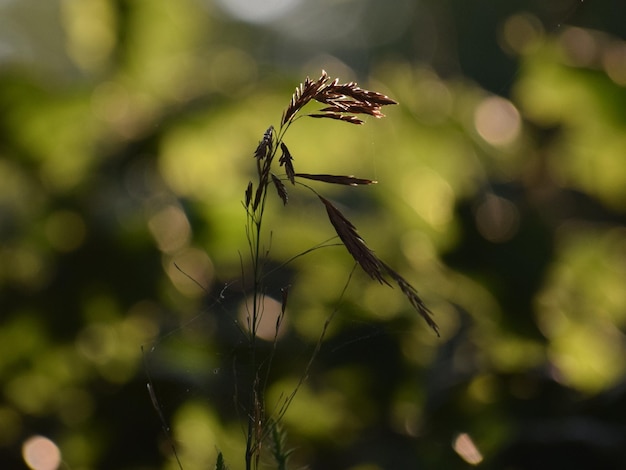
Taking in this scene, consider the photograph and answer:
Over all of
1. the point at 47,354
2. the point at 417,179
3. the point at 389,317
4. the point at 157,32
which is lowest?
the point at 47,354

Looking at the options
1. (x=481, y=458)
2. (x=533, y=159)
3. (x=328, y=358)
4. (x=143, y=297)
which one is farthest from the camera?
(x=533, y=159)

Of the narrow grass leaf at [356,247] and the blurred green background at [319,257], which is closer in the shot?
the narrow grass leaf at [356,247]

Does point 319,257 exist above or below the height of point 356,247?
below

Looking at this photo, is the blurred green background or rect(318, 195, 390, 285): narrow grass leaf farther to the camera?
the blurred green background

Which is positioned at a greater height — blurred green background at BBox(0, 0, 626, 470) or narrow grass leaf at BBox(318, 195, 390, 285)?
narrow grass leaf at BBox(318, 195, 390, 285)

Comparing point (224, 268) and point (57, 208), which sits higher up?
point (57, 208)

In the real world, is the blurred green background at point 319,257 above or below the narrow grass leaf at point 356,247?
below

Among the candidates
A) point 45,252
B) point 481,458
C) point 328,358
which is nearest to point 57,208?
point 45,252

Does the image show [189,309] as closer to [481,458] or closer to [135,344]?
[135,344]
